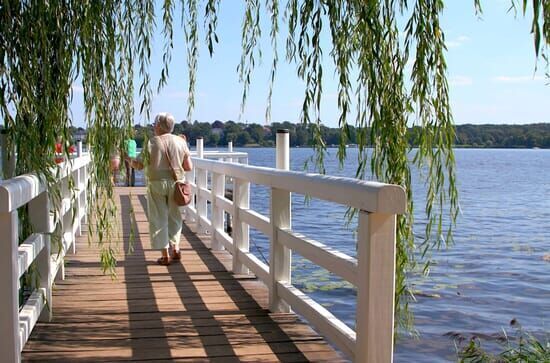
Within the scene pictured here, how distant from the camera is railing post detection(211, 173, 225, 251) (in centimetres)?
761

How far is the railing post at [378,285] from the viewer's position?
9.68ft

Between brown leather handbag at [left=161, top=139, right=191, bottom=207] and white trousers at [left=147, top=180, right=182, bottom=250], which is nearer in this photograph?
brown leather handbag at [left=161, top=139, right=191, bottom=207]

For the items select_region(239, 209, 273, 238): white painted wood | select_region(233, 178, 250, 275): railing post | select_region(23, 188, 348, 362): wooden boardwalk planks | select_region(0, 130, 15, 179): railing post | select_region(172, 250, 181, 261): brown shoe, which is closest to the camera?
select_region(0, 130, 15, 179): railing post

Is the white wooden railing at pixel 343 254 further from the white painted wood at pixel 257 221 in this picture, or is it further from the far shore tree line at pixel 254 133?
the far shore tree line at pixel 254 133

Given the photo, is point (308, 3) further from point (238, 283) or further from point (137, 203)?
point (137, 203)

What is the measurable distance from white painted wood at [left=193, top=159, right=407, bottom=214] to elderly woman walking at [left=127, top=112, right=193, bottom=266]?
4.83ft

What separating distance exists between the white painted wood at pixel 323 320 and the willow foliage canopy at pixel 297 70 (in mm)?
354

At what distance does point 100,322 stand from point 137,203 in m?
9.15

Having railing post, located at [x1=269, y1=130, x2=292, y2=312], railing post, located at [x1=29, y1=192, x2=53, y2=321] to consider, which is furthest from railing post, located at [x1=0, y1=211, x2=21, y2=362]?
railing post, located at [x1=269, y1=130, x2=292, y2=312]

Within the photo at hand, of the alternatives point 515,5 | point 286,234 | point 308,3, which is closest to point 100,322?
point 286,234

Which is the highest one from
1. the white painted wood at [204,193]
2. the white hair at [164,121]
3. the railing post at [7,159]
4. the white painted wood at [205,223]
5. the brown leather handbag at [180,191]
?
the white hair at [164,121]

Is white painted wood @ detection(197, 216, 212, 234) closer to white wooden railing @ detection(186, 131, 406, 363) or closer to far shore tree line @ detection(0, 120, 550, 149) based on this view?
white wooden railing @ detection(186, 131, 406, 363)

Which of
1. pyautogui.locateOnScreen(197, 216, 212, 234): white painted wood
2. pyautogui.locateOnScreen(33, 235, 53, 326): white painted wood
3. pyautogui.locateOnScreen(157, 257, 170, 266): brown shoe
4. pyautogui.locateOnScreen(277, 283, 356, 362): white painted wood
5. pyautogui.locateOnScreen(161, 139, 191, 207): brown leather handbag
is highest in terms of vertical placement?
pyautogui.locateOnScreen(161, 139, 191, 207): brown leather handbag

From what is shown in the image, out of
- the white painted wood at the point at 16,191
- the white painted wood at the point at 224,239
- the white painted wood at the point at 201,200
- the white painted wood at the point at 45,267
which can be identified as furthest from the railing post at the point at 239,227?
the white painted wood at the point at 16,191
